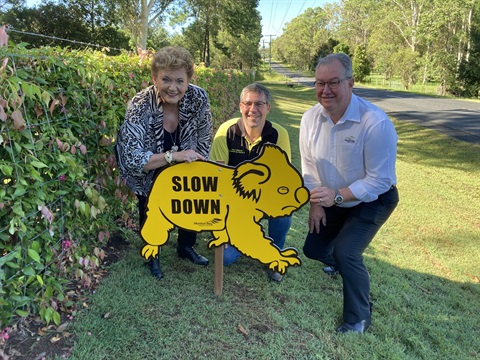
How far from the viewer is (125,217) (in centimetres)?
350

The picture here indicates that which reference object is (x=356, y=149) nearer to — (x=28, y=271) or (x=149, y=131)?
(x=149, y=131)

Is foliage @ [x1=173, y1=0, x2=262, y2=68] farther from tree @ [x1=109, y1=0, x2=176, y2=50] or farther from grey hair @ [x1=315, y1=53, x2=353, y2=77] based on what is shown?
grey hair @ [x1=315, y1=53, x2=353, y2=77]

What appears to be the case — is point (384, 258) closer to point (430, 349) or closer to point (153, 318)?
point (430, 349)

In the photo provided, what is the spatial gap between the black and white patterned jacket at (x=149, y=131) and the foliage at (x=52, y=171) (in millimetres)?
284

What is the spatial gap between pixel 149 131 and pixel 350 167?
4.63ft

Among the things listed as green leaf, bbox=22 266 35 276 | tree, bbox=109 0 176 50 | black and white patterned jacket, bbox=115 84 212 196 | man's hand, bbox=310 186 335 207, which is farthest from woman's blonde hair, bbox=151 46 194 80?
tree, bbox=109 0 176 50

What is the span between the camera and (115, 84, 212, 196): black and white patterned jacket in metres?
2.47

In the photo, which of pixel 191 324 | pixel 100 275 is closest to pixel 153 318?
pixel 191 324

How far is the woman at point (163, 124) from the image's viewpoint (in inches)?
94.6

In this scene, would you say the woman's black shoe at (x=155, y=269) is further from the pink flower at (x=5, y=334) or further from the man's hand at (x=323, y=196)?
the man's hand at (x=323, y=196)

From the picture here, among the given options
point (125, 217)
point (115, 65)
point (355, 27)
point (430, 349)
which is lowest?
point (430, 349)

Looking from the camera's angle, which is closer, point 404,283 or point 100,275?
point 100,275

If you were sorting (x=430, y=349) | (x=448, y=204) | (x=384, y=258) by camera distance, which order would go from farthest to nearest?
(x=448, y=204)
(x=384, y=258)
(x=430, y=349)

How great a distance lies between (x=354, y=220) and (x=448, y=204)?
381cm
